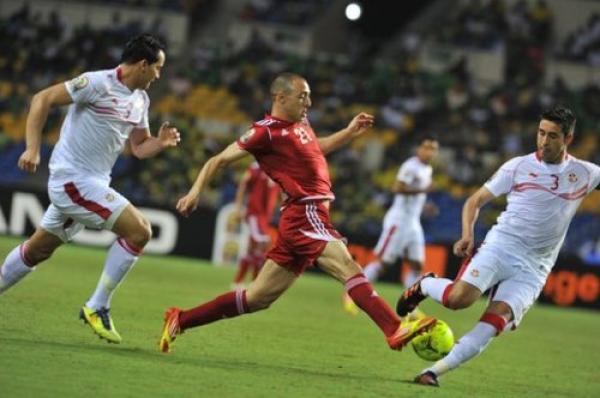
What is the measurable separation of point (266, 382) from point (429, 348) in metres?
1.18

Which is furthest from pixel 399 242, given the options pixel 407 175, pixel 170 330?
pixel 170 330

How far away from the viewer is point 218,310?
8945 millimetres

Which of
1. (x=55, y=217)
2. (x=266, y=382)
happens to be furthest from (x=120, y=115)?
(x=266, y=382)

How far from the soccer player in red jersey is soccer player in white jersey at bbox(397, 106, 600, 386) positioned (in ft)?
2.23

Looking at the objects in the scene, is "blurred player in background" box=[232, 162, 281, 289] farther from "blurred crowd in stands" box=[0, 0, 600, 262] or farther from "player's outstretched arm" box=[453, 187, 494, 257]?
"player's outstretched arm" box=[453, 187, 494, 257]

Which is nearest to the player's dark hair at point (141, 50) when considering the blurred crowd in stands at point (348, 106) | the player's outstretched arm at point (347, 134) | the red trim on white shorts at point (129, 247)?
the red trim on white shorts at point (129, 247)

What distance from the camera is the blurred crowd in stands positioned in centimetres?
2459

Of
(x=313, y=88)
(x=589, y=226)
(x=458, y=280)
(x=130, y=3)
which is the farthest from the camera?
(x=130, y=3)

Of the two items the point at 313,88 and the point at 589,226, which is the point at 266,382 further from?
the point at 313,88

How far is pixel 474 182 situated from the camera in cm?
2541

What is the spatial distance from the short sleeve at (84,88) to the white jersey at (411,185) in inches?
288

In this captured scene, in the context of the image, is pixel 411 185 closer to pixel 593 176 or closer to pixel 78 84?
pixel 593 176

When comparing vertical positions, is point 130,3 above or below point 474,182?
above

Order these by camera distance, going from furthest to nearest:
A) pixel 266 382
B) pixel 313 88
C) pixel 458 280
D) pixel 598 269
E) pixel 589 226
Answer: pixel 313 88 < pixel 589 226 < pixel 598 269 < pixel 458 280 < pixel 266 382
